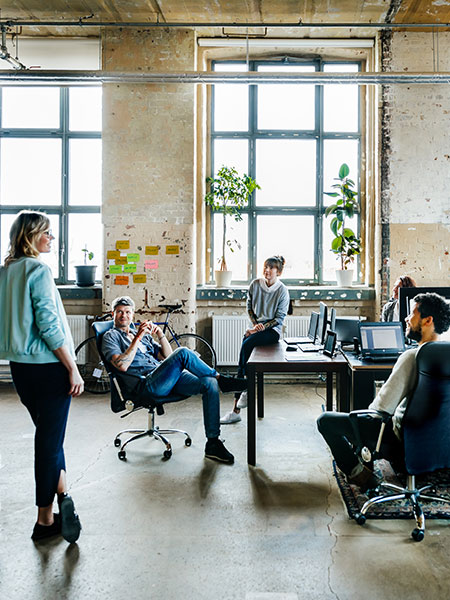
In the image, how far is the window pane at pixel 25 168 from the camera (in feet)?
22.9

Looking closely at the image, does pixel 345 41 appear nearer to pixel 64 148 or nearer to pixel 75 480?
pixel 64 148

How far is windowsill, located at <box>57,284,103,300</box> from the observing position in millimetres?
6527

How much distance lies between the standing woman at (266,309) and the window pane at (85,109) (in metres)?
3.33

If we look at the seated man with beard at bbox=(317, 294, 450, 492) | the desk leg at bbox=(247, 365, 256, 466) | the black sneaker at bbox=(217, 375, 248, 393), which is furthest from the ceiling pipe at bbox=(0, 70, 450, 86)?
the seated man with beard at bbox=(317, 294, 450, 492)

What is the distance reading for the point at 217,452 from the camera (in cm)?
374

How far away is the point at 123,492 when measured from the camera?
3.21 metres

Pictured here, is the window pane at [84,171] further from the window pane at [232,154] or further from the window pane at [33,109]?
the window pane at [232,154]

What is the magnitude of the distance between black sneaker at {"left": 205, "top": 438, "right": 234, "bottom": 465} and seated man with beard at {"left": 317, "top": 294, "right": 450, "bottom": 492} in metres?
0.94

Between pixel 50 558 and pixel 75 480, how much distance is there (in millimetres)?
939

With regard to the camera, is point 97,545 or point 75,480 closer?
point 97,545

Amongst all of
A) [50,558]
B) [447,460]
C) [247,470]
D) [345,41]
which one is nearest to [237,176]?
[345,41]

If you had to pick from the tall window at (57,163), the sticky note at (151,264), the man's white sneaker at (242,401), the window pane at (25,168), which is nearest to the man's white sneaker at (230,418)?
the man's white sneaker at (242,401)

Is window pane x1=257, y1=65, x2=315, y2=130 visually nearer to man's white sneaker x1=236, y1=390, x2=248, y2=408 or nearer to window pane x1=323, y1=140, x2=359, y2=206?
window pane x1=323, y1=140, x2=359, y2=206

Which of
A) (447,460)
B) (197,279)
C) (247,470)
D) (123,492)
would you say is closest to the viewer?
(447,460)
